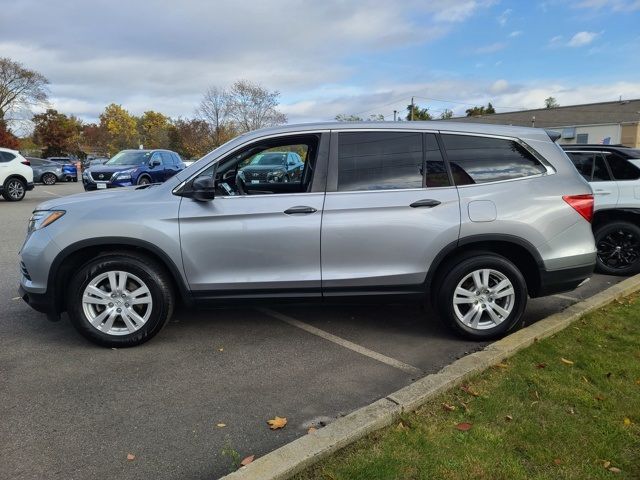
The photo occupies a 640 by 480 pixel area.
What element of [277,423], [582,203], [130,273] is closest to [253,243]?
[130,273]

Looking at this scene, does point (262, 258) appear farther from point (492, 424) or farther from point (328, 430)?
point (492, 424)

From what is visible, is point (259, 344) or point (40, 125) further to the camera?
point (40, 125)

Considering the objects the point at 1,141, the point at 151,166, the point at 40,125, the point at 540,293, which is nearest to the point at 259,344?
the point at 540,293

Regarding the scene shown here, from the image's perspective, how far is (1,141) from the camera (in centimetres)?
5362

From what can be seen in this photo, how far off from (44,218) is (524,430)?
3.93m

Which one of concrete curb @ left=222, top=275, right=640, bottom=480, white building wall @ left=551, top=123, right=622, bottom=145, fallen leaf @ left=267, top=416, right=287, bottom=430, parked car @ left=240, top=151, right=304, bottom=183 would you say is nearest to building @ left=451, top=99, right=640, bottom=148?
white building wall @ left=551, top=123, right=622, bottom=145

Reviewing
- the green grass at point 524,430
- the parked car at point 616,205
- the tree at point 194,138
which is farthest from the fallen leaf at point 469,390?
the tree at point 194,138

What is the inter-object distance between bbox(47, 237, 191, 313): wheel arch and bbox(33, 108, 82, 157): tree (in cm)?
6701

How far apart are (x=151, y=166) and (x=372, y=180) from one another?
1397 cm

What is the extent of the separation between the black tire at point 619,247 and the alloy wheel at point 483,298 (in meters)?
3.28

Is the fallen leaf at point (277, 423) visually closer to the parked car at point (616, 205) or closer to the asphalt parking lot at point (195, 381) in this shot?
the asphalt parking lot at point (195, 381)

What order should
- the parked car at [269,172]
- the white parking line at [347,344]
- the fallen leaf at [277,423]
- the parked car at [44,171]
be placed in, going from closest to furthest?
the fallen leaf at [277,423], the white parking line at [347,344], the parked car at [269,172], the parked car at [44,171]

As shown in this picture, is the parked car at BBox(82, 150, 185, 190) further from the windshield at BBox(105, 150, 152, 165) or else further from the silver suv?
the silver suv

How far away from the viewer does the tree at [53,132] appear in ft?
205
